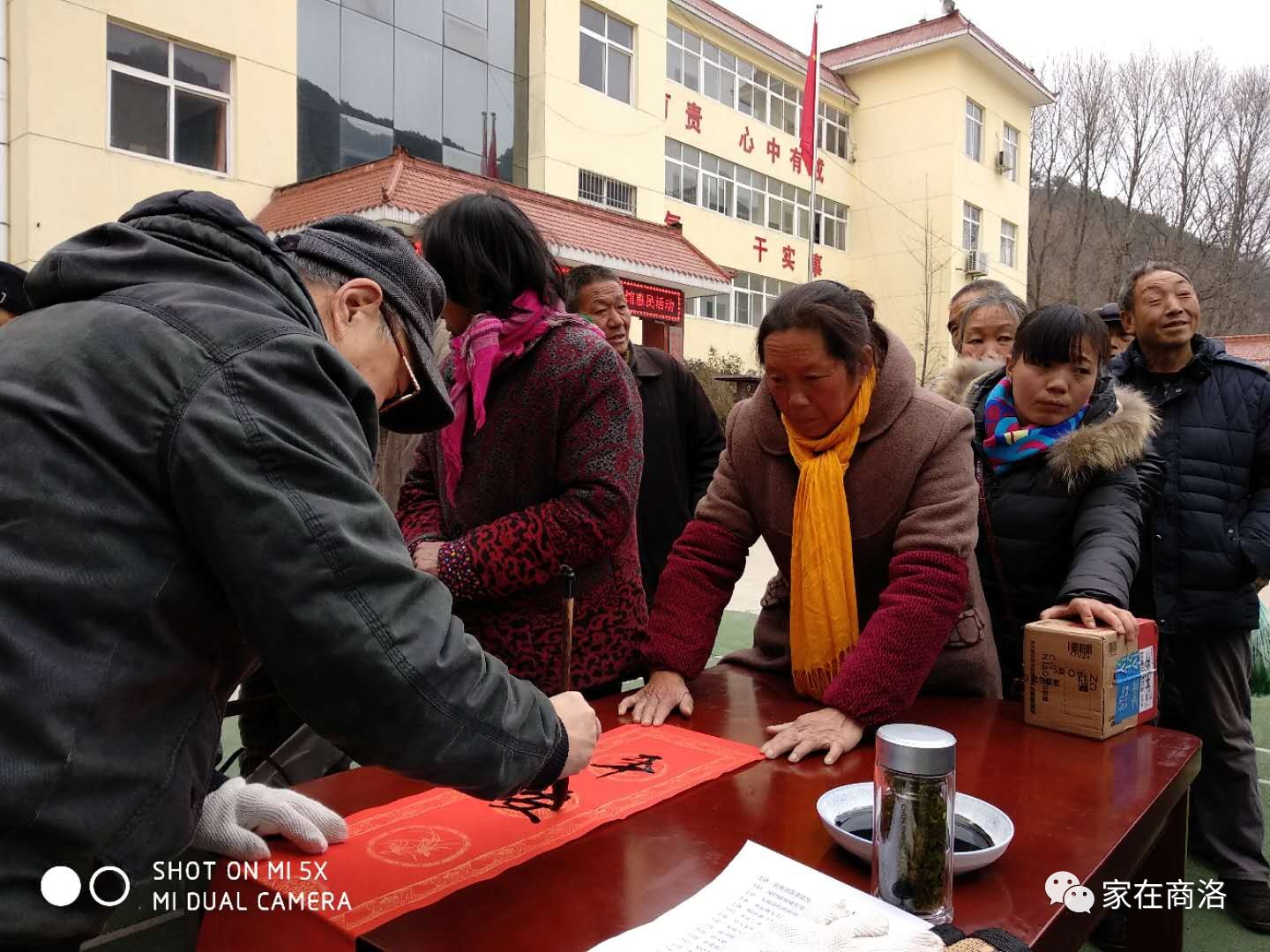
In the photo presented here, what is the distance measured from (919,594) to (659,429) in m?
1.68

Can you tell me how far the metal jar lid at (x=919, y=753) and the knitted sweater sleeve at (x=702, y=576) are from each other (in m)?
0.81

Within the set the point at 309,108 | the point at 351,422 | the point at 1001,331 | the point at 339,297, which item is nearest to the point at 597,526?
the point at 339,297

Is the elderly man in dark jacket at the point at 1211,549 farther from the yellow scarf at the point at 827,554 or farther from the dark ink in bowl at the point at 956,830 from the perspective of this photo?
the dark ink in bowl at the point at 956,830

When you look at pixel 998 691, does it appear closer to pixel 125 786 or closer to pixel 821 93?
pixel 125 786

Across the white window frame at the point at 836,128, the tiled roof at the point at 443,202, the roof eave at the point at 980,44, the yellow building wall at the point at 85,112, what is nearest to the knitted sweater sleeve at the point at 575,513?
the tiled roof at the point at 443,202

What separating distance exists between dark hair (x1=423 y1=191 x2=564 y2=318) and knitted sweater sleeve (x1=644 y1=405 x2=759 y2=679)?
0.53 m

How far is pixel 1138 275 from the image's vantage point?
272 cm

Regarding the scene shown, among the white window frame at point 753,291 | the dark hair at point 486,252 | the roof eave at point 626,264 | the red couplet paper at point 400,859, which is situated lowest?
the red couplet paper at point 400,859

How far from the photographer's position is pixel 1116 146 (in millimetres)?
20547

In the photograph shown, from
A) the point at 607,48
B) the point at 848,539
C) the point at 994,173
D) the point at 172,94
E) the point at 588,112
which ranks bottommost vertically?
the point at 848,539

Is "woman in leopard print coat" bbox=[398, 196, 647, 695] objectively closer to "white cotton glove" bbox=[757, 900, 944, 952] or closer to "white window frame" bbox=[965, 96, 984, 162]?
"white cotton glove" bbox=[757, 900, 944, 952]

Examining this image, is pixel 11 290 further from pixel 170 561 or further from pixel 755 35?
pixel 755 35

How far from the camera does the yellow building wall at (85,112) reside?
792cm

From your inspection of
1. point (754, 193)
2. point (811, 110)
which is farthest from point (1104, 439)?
point (754, 193)
